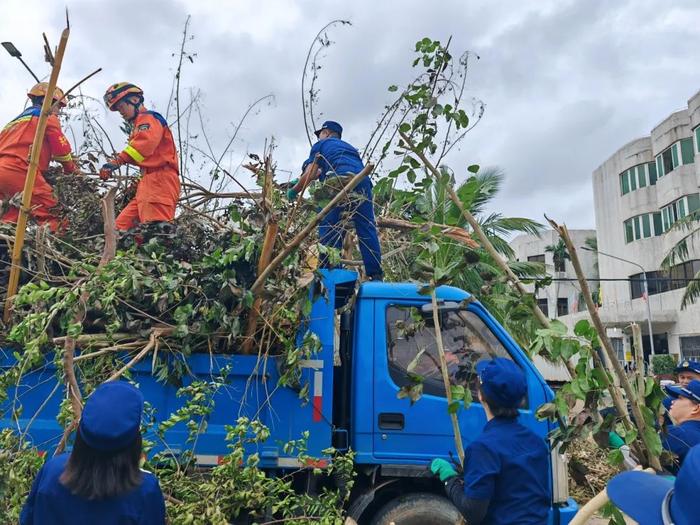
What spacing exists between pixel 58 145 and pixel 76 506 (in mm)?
4488

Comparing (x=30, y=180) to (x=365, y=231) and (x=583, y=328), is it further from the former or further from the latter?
(x=583, y=328)

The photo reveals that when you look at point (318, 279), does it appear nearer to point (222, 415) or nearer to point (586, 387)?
point (222, 415)

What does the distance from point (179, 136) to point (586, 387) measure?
4.88 metres

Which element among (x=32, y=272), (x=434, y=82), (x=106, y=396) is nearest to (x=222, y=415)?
(x=32, y=272)

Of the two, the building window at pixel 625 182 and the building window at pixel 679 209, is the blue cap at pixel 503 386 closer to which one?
the building window at pixel 679 209

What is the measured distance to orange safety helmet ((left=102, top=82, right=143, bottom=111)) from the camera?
17.6 ft

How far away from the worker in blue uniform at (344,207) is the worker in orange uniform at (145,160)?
1.23 meters

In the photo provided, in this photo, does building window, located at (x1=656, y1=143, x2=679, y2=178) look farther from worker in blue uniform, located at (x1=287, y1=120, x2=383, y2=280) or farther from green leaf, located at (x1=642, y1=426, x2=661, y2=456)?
green leaf, located at (x1=642, y1=426, x2=661, y2=456)

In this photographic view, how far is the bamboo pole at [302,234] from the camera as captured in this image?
126 inches

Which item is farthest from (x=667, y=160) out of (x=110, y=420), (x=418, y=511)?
(x=110, y=420)

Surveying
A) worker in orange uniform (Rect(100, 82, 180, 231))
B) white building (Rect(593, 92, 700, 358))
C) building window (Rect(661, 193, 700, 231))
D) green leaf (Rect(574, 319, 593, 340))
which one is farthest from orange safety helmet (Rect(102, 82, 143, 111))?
building window (Rect(661, 193, 700, 231))

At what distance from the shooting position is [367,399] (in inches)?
147

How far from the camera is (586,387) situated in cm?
223

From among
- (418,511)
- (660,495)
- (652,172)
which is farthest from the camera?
(652,172)
